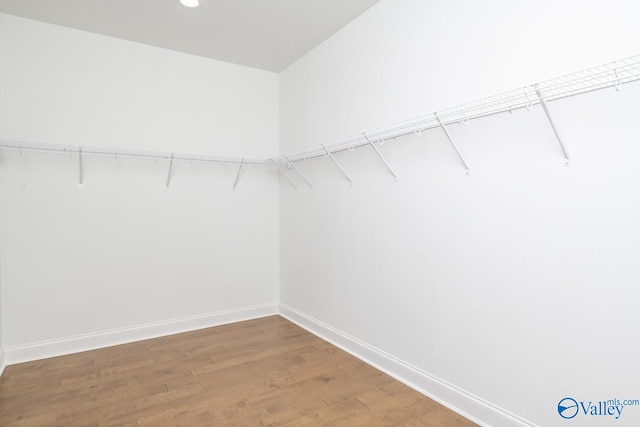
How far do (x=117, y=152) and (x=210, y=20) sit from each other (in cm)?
123

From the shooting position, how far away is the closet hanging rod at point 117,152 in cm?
239

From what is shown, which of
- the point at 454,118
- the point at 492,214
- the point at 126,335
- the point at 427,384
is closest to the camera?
the point at 492,214

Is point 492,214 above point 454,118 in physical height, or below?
below

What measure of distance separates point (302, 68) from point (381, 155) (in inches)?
57.5

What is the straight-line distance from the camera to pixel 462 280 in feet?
6.05

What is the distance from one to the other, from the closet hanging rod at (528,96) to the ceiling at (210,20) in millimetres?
936

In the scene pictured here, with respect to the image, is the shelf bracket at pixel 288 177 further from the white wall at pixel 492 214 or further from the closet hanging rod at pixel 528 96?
the closet hanging rod at pixel 528 96

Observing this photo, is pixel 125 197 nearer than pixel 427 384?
No

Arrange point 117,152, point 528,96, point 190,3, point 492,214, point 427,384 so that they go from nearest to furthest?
point 528,96
point 492,214
point 427,384
point 190,3
point 117,152

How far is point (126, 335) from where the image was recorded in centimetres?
282

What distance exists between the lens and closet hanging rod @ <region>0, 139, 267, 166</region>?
2.39 meters

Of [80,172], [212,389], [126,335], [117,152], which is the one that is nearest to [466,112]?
[212,389]

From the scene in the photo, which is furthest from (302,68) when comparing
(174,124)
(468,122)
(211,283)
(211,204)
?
(211,283)

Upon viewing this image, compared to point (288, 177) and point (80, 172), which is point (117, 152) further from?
point (288, 177)
